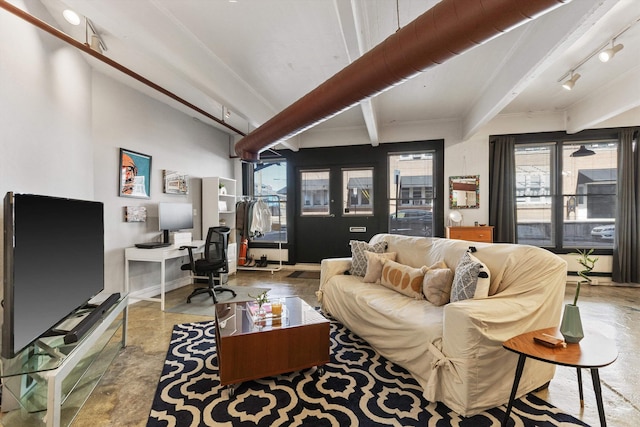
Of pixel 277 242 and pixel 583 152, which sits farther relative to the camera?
pixel 277 242

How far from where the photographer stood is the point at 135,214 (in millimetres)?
3908

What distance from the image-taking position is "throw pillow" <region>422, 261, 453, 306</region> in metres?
2.35

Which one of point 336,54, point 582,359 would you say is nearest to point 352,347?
point 582,359

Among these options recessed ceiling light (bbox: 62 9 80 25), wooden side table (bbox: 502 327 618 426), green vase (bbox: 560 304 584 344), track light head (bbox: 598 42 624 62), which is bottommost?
wooden side table (bbox: 502 327 618 426)

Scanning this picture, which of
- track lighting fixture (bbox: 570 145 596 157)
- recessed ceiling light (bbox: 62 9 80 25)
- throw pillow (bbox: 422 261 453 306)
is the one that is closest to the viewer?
recessed ceiling light (bbox: 62 9 80 25)

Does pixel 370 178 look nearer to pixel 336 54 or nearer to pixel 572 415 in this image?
pixel 336 54

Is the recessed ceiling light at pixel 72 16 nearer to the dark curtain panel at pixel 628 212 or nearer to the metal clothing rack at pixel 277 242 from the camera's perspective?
the metal clothing rack at pixel 277 242

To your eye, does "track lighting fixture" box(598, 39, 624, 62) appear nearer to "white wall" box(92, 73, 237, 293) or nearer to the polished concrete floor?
the polished concrete floor

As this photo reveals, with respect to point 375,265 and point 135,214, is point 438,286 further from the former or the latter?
point 135,214

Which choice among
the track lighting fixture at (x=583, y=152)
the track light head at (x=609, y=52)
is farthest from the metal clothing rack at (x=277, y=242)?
the track lighting fixture at (x=583, y=152)

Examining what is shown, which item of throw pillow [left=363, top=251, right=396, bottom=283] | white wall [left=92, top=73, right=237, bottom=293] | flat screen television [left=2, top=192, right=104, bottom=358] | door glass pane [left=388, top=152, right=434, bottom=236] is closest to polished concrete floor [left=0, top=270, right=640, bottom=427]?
flat screen television [left=2, top=192, right=104, bottom=358]

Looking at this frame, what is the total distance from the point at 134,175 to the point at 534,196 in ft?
21.7

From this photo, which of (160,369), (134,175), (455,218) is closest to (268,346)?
(160,369)

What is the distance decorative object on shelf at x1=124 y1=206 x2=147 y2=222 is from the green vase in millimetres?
4532
